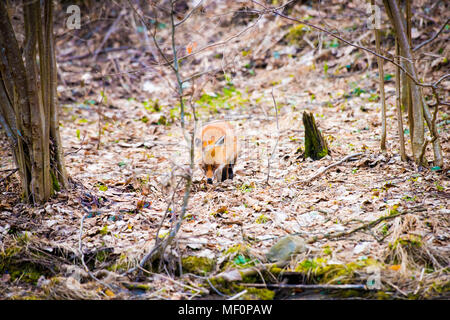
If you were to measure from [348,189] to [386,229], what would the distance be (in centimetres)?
91

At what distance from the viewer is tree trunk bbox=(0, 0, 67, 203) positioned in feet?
11.0

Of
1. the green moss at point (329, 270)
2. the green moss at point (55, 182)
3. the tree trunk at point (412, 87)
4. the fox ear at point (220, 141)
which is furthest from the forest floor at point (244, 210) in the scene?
the fox ear at point (220, 141)

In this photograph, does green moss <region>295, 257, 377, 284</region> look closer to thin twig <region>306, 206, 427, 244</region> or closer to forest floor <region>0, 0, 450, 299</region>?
forest floor <region>0, 0, 450, 299</region>

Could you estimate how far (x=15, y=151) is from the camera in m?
3.92

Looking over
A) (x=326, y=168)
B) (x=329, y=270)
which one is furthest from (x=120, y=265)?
(x=326, y=168)

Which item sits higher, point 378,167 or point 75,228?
point 378,167

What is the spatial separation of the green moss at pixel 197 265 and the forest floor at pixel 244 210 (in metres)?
0.01

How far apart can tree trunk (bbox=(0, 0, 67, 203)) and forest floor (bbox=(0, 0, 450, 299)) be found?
0.29 metres

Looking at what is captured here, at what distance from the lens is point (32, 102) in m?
3.50

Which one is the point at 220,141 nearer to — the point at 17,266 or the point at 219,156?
the point at 219,156

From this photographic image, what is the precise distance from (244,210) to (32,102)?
2242mm

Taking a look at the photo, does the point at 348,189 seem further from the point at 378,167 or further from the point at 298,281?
the point at 298,281

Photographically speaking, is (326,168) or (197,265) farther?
(326,168)
